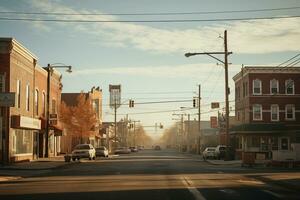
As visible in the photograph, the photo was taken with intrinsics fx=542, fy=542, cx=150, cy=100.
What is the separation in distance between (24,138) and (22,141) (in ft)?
3.05

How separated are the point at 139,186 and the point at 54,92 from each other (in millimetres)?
43996

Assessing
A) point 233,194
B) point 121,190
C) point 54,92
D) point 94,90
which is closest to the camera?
point 233,194

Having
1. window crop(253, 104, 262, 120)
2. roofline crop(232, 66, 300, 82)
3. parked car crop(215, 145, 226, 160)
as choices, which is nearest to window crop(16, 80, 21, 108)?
parked car crop(215, 145, 226, 160)

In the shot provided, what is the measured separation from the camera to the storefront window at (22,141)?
45.5m

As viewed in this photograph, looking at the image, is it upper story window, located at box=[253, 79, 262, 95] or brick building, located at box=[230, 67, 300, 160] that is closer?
brick building, located at box=[230, 67, 300, 160]

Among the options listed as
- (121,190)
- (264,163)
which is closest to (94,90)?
(264,163)

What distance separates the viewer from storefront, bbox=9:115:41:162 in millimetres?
44000

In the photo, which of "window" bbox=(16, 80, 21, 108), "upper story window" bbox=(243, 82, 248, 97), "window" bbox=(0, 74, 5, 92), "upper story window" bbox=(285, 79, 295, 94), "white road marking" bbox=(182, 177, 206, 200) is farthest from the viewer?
"upper story window" bbox=(243, 82, 248, 97)

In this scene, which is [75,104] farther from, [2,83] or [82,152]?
[2,83]

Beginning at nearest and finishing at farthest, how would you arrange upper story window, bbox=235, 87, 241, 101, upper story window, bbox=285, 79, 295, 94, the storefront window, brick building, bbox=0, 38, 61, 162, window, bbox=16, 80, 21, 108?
1. brick building, bbox=0, 38, 61, 162
2. the storefront window
3. window, bbox=16, 80, 21, 108
4. upper story window, bbox=285, 79, 295, 94
5. upper story window, bbox=235, 87, 241, 101

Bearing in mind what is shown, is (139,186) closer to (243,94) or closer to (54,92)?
(54,92)

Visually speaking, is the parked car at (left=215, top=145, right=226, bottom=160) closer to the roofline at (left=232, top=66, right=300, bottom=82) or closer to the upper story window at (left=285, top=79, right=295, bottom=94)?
the roofline at (left=232, top=66, right=300, bottom=82)

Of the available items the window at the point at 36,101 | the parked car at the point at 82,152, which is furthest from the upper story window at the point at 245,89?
the window at the point at 36,101

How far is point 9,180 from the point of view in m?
28.6
